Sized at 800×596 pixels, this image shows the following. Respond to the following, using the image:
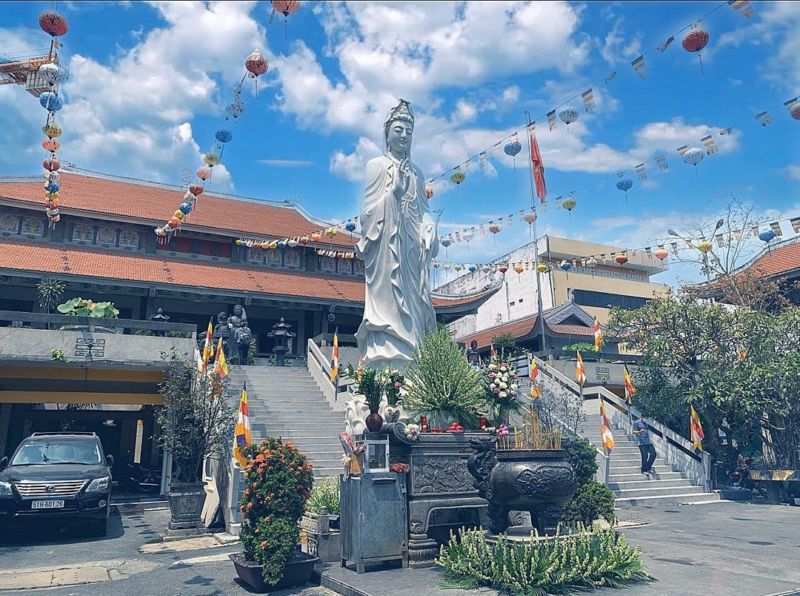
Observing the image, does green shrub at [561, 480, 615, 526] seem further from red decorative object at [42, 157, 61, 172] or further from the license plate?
red decorative object at [42, 157, 61, 172]

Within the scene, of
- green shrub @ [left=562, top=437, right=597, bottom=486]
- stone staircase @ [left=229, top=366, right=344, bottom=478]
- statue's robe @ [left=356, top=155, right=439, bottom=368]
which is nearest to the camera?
green shrub @ [left=562, top=437, right=597, bottom=486]

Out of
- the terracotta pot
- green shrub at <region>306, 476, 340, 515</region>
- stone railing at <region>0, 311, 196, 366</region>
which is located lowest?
green shrub at <region>306, 476, 340, 515</region>

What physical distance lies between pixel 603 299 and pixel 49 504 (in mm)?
39476

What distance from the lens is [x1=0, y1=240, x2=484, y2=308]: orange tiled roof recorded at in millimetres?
20000

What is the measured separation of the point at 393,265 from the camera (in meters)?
13.5

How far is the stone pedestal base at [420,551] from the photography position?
24.1 feet

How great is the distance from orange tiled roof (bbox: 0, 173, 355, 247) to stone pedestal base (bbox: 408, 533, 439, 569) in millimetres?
19250

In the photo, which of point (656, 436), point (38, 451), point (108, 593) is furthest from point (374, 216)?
point (656, 436)

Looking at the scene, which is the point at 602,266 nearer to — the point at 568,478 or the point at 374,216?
the point at 374,216

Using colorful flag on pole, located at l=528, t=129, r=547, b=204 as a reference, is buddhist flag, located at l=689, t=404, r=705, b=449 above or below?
below

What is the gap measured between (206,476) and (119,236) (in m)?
13.4

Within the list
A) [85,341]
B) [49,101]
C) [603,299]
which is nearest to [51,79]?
[49,101]

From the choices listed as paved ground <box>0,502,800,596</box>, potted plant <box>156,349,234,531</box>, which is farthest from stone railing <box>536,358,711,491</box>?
potted plant <box>156,349,234,531</box>

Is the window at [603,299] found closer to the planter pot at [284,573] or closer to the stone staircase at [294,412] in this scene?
the stone staircase at [294,412]
